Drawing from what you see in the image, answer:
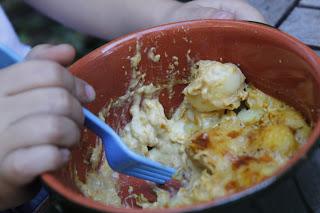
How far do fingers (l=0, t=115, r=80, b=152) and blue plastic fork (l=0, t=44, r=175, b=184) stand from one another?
67 millimetres

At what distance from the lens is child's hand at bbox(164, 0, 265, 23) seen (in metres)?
0.89

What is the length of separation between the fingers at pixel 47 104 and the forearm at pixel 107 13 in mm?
493

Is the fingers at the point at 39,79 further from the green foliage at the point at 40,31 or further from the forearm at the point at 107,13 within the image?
the green foliage at the point at 40,31

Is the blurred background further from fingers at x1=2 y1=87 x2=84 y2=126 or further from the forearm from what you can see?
fingers at x1=2 y1=87 x2=84 y2=126

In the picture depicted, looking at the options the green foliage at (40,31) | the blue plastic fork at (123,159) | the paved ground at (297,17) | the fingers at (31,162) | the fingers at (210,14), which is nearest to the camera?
the fingers at (31,162)

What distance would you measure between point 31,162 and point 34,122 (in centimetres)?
5

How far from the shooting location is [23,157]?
0.57 metres

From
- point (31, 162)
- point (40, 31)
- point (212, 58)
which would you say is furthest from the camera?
point (40, 31)

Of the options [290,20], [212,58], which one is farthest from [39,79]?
[290,20]

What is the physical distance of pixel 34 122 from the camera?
580 mm

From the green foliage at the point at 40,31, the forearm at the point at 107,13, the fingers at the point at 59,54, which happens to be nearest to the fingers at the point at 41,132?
the fingers at the point at 59,54

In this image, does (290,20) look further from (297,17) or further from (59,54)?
(59,54)

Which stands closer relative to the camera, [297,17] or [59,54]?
[59,54]

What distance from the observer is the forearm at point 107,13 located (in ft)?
3.56
